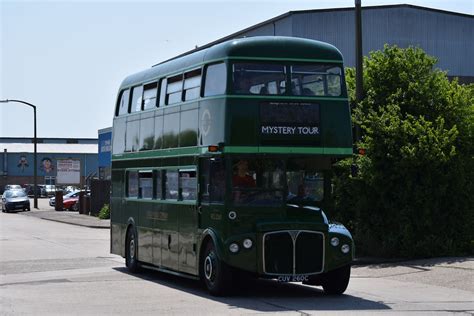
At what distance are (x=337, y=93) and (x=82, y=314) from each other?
5.56m

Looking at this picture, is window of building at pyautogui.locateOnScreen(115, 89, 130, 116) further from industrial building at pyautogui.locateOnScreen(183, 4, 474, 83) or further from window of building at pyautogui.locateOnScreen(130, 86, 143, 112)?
industrial building at pyautogui.locateOnScreen(183, 4, 474, 83)

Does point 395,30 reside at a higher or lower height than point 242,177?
higher

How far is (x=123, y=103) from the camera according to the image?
2095 cm

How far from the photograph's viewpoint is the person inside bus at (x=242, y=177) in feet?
48.6

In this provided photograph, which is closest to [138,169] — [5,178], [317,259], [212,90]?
[212,90]

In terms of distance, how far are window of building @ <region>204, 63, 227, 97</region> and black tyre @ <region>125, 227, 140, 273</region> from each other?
5.47m

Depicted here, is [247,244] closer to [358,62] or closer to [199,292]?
[199,292]

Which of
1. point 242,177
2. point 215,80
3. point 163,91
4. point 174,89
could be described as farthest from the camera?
point 163,91

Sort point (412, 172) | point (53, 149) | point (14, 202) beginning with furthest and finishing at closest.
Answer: point (53, 149)
point (14, 202)
point (412, 172)

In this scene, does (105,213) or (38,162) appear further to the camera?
(38,162)

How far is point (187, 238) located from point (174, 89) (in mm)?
2915

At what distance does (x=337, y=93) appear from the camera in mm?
15297

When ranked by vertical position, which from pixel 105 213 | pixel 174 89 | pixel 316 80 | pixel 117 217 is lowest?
pixel 105 213

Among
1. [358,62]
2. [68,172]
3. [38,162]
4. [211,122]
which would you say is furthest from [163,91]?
[38,162]
